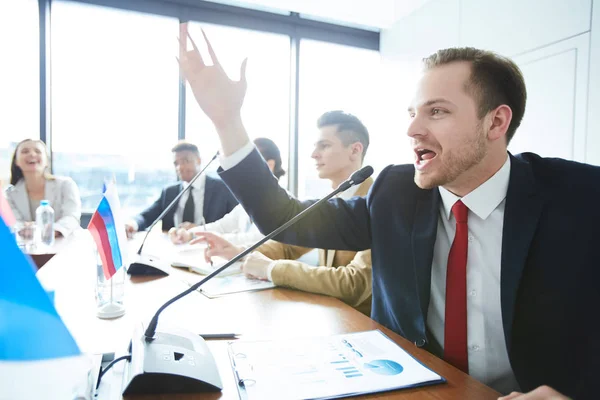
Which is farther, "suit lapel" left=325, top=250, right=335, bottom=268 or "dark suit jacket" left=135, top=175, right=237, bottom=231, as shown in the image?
"dark suit jacket" left=135, top=175, right=237, bottom=231

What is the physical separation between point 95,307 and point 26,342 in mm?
715

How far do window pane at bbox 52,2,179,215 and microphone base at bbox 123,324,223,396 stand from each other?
12.8ft

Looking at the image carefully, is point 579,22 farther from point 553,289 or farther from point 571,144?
point 553,289

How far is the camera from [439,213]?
3.71 feet

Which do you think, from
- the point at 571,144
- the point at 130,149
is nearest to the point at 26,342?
the point at 571,144

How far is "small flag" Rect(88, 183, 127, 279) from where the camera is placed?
985 millimetres

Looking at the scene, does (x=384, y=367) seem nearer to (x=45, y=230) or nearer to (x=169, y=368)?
(x=169, y=368)

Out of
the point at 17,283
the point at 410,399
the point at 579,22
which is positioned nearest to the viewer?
the point at 17,283

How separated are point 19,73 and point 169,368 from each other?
456 cm

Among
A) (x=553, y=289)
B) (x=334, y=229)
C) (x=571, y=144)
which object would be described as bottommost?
(x=553, y=289)

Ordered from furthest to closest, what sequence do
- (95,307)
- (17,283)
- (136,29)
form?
1. (136,29)
2. (95,307)
3. (17,283)

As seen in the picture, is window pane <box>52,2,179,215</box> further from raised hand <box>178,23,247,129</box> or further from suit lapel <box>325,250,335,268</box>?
raised hand <box>178,23,247,129</box>

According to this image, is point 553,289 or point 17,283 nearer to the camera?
point 17,283

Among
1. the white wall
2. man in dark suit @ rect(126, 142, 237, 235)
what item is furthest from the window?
man in dark suit @ rect(126, 142, 237, 235)
